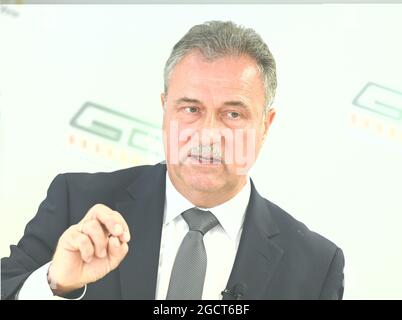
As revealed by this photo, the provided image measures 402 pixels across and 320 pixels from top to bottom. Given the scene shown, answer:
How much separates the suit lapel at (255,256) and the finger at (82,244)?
60 centimetres

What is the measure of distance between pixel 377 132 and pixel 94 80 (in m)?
1.16

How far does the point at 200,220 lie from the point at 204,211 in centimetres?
4

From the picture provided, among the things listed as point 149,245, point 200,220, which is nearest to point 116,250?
point 149,245

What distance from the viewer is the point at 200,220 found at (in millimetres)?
2221

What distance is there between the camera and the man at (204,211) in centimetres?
216

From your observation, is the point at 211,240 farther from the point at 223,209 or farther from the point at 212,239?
the point at 223,209

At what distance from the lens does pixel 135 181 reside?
2.31m

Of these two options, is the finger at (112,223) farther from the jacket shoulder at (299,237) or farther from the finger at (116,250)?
the jacket shoulder at (299,237)

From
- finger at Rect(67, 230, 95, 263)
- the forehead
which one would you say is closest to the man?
the forehead

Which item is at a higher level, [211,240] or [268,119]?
[268,119]

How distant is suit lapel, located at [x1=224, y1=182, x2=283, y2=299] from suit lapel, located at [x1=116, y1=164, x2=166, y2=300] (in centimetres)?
30

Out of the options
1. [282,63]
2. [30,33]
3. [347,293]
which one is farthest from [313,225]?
[30,33]
